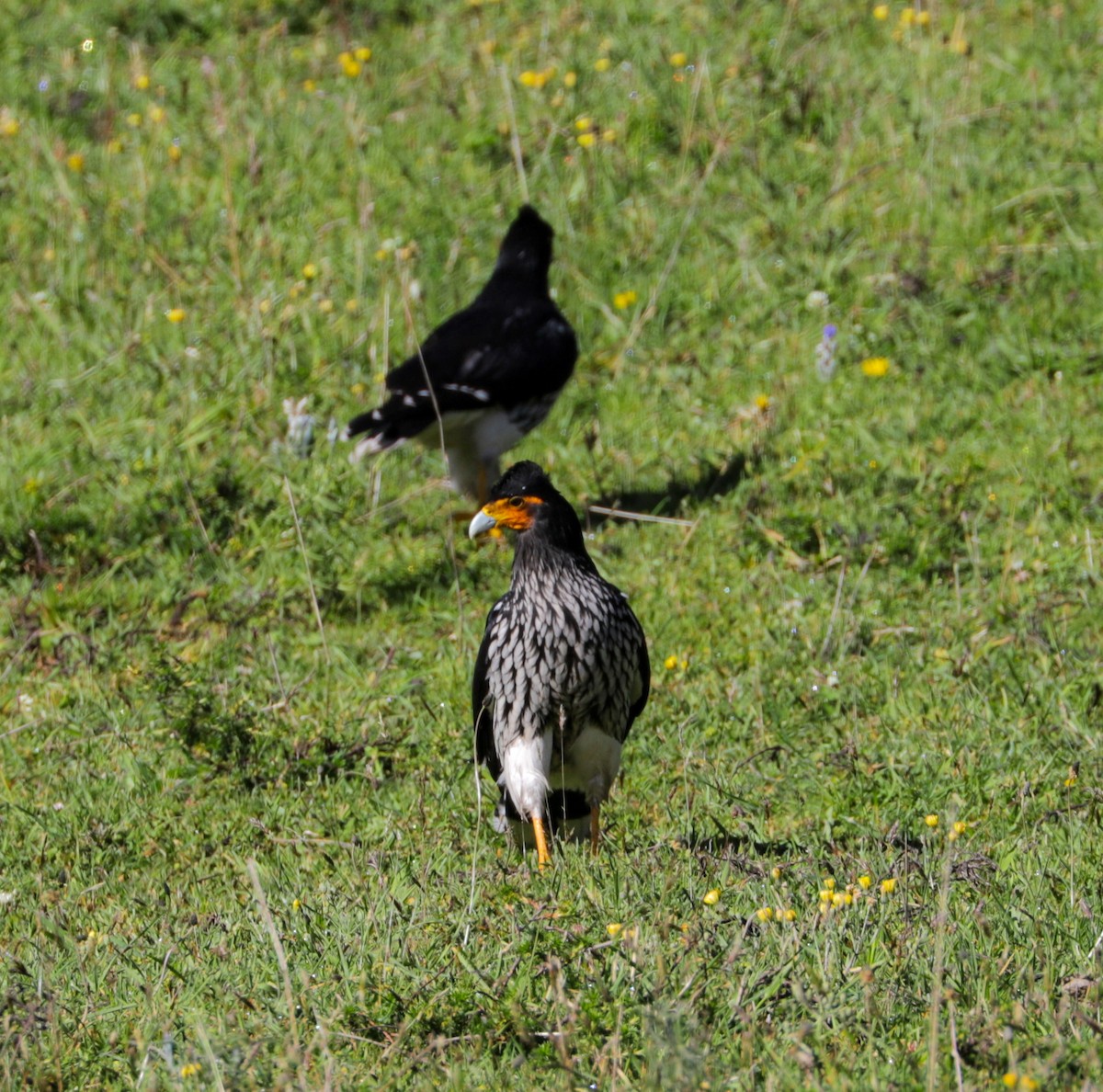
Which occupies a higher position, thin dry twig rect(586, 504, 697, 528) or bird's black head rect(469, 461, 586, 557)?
bird's black head rect(469, 461, 586, 557)

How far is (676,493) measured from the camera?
24.8 feet

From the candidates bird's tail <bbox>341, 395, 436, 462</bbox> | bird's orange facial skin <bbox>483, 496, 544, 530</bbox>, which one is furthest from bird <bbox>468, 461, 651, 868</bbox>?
bird's tail <bbox>341, 395, 436, 462</bbox>

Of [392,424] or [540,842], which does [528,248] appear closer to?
[392,424]

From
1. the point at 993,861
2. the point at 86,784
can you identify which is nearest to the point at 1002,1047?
the point at 993,861

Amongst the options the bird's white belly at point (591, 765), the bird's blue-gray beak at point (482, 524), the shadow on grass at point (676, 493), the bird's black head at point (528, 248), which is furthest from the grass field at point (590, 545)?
the bird's black head at point (528, 248)

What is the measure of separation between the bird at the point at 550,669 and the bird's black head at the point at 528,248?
3356 millimetres

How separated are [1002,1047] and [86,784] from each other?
3400 mm

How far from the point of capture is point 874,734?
547 centimetres

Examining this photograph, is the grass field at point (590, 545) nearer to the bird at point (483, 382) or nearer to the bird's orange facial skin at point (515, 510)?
the bird at point (483, 382)

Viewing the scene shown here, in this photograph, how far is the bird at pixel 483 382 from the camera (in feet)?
23.8

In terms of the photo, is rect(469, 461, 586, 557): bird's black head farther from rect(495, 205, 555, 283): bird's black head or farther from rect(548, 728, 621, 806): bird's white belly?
rect(495, 205, 555, 283): bird's black head

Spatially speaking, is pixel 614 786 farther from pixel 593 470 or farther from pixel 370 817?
pixel 593 470

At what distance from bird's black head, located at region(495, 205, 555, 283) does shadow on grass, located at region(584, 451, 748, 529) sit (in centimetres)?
139

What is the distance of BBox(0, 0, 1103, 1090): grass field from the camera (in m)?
3.33
